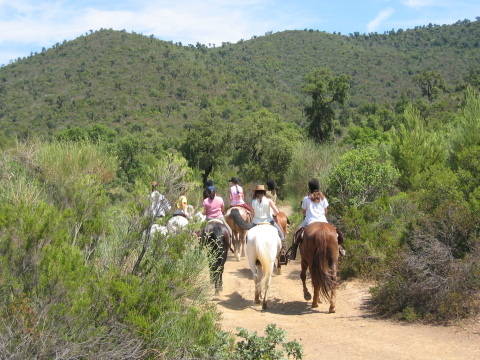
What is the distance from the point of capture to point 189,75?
88.8 metres

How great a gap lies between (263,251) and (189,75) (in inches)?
3255

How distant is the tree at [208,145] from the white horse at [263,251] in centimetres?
2583

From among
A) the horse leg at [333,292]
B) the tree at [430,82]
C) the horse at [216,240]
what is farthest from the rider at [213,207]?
the tree at [430,82]

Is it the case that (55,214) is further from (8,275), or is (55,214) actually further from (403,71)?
(403,71)

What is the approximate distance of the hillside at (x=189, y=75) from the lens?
74938mm

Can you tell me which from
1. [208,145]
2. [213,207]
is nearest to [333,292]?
[213,207]

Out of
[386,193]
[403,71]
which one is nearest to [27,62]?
[403,71]

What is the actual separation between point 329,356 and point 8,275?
405 centimetres

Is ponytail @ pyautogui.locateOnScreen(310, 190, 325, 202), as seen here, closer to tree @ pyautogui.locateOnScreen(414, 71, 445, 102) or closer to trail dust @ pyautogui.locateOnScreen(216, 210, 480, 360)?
trail dust @ pyautogui.locateOnScreen(216, 210, 480, 360)

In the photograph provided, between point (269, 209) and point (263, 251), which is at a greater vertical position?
point (269, 209)

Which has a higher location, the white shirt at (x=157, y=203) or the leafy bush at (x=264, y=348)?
the white shirt at (x=157, y=203)

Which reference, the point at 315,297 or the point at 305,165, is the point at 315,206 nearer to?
the point at 315,297

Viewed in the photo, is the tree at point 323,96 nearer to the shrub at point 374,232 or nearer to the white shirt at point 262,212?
the shrub at point 374,232

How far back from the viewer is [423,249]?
871 cm
